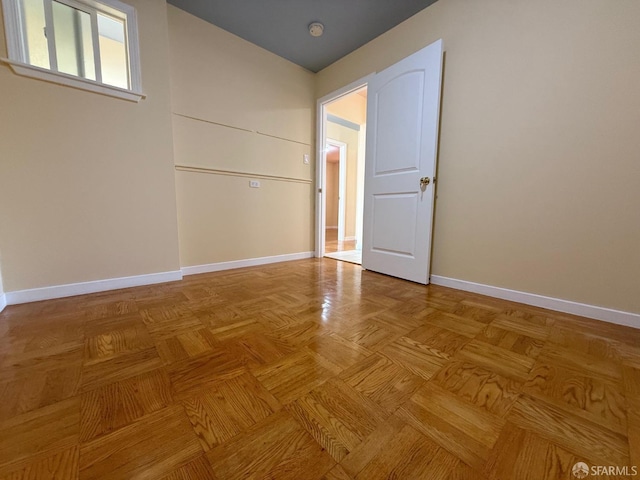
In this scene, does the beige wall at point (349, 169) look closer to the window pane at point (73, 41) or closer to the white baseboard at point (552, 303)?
the white baseboard at point (552, 303)

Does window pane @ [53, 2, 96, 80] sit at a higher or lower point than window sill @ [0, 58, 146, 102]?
higher

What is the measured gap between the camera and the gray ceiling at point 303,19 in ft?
6.51

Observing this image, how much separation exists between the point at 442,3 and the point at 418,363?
2603mm

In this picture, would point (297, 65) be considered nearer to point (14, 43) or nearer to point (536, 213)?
point (14, 43)

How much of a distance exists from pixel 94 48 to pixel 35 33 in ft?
0.90

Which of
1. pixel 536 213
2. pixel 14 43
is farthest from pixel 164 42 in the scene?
pixel 536 213

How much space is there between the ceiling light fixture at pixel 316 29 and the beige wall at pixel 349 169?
1998 millimetres

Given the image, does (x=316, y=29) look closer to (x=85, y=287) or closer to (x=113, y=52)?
(x=113, y=52)

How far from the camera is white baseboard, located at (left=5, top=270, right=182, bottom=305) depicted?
1.54 m

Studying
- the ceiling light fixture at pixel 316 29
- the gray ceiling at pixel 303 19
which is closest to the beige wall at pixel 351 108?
the gray ceiling at pixel 303 19

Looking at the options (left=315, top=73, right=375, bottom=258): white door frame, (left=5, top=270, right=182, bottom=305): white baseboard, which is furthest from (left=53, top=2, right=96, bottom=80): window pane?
(left=315, top=73, right=375, bottom=258): white door frame

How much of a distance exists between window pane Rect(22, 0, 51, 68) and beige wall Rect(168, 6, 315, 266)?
737mm

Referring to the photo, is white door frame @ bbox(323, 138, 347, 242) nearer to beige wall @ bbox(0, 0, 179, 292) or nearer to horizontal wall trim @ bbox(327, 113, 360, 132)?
horizontal wall trim @ bbox(327, 113, 360, 132)

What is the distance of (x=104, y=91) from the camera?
1.69 m
